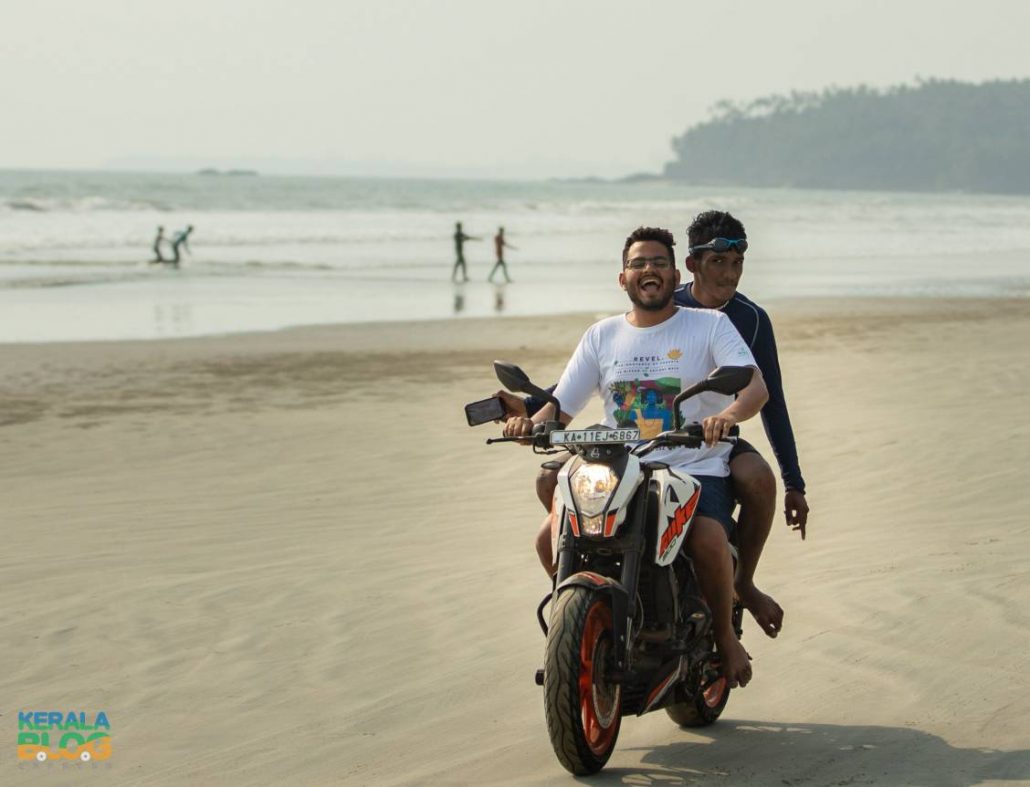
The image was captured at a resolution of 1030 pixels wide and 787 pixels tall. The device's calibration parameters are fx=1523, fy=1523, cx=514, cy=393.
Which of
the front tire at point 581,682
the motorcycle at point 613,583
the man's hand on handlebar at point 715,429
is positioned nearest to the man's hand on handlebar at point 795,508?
the motorcycle at point 613,583

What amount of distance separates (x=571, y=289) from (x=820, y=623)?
Answer: 85.3 feet

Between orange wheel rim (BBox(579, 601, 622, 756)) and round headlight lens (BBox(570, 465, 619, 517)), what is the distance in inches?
10.7

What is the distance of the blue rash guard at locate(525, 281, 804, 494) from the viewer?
17.2 ft

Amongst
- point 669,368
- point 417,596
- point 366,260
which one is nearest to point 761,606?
point 669,368

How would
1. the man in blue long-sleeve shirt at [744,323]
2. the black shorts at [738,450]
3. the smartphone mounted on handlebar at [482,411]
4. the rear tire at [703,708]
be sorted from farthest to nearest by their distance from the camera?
the man in blue long-sleeve shirt at [744,323]
the rear tire at [703,708]
the black shorts at [738,450]
the smartphone mounted on handlebar at [482,411]

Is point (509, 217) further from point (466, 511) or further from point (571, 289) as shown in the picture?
point (466, 511)

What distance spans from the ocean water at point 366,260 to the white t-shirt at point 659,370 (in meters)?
17.1

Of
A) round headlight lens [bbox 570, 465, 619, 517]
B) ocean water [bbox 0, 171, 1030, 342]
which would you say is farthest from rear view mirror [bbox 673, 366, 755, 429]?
ocean water [bbox 0, 171, 1030, 342]

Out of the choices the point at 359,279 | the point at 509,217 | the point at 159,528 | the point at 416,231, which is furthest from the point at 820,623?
the point at 509,217

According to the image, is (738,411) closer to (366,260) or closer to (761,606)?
(761,606)

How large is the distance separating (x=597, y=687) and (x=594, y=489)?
0.58 m

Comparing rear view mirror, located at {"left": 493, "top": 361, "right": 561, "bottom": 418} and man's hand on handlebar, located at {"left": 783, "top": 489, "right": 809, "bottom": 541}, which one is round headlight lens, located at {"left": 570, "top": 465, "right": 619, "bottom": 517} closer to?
rear view mirror, located at {"left": 493, "top": 361, "right": 561, "bottom": 418}

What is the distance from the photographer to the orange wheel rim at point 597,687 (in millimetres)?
4270

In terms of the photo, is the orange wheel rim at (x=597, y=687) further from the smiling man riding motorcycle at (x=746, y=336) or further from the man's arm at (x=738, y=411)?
the smiling man riding motorcycle at (x=746, y=336)
